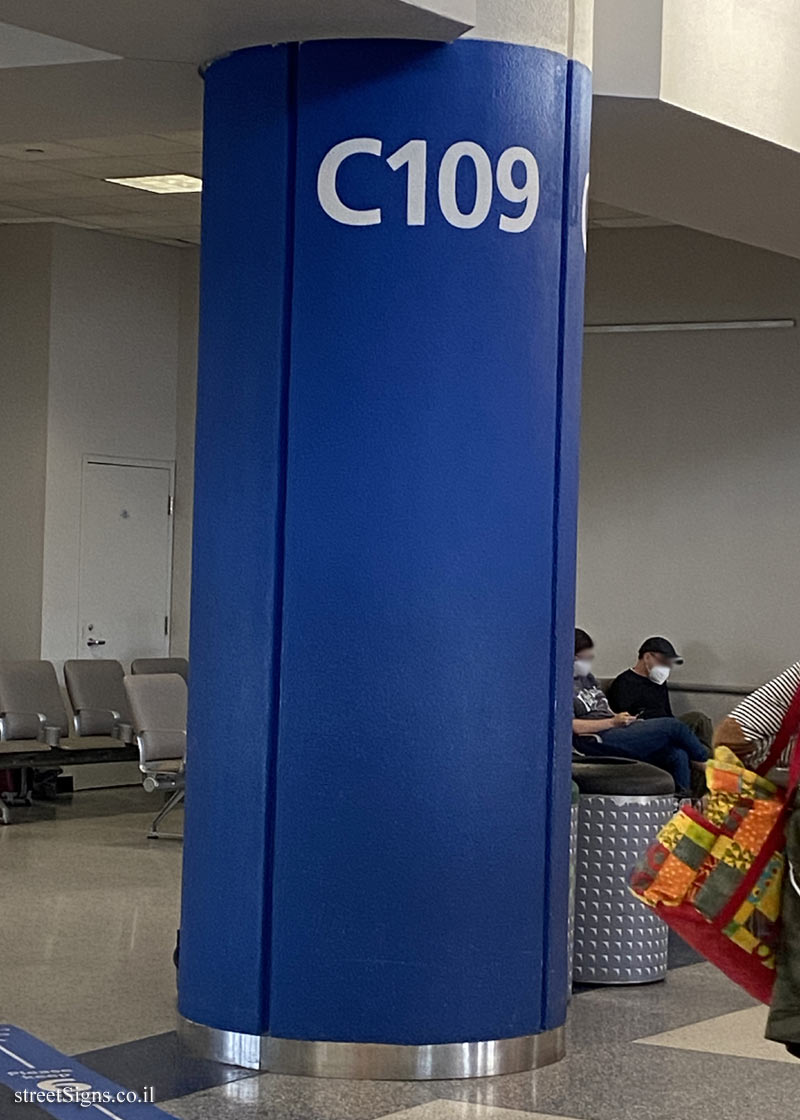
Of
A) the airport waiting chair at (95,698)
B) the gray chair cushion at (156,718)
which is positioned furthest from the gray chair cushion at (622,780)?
the airport waiting chair at (95,698)

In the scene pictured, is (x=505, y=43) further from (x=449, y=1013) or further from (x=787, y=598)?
(x=787, y=598)

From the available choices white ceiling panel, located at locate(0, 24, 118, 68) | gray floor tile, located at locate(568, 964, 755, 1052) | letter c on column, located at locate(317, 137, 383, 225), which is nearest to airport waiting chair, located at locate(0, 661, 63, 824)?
gray floor tile, located at locate(568, 964, 755, 1052)

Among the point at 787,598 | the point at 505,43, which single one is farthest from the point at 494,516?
the point at 787,598

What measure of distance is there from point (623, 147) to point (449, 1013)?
355 cm

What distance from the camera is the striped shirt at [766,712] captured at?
13.2ft

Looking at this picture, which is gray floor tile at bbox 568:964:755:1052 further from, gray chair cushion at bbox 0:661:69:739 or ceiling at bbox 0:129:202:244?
gray chair cushion at bbox 0:661:69:739

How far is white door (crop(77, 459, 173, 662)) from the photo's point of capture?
1362 centimetres

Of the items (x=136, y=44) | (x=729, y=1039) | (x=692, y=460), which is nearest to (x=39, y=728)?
(x=692, y=460)

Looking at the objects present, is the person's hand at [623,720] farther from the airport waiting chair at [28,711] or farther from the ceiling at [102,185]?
the ceiling at [102,185]

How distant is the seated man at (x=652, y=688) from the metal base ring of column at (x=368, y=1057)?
274 inches

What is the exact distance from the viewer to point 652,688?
40.9 ft

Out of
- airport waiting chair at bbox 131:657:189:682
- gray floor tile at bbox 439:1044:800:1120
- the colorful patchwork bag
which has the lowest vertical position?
gray floor tile at bbox 439:1044:800:1120

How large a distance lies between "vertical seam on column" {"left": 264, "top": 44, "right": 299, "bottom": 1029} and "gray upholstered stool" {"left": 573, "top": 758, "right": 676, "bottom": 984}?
6.18ft

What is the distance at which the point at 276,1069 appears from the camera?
5453mm
